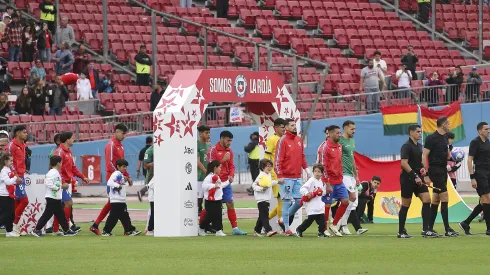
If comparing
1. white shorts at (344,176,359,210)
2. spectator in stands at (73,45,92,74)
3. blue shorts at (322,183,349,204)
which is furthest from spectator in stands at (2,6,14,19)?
blue shorts at (322,183,349,204)

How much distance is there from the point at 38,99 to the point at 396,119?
11.5m

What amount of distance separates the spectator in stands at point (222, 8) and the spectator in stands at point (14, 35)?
1022 cm

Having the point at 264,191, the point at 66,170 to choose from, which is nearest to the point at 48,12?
the point at 66,170

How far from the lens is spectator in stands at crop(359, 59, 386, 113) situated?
3984 centimetres

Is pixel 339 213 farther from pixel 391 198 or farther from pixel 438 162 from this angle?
pixel 391 198

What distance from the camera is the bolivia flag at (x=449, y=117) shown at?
1518 inches

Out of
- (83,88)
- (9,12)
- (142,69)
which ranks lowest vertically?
(83,88)

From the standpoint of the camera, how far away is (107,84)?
1499 inches

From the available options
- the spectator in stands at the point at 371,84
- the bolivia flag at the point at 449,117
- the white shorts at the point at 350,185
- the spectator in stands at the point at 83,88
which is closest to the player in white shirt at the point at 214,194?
the white shorts at the point at 350,185

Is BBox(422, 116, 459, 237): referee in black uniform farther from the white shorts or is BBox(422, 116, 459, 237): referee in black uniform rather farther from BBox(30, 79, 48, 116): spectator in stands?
BBox(30, 79, 48, 116): spectator in stands

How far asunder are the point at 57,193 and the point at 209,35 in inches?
884

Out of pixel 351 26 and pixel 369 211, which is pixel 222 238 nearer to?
pixel 369 211

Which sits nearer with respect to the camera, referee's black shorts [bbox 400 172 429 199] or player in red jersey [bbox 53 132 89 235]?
referee's black shorts [bbox 400 172 429 199]

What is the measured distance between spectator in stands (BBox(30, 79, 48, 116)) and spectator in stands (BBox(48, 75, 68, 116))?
193 millimetres
